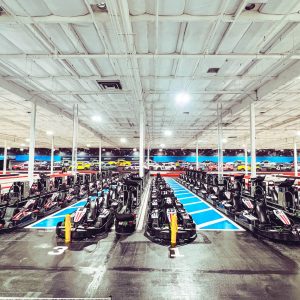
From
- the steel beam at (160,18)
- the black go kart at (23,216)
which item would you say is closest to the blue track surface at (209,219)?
the black go kart at (23,216)

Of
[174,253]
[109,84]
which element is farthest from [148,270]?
[109,84]

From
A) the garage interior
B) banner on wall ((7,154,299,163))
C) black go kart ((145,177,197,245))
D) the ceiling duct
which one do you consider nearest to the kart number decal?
the garage interior

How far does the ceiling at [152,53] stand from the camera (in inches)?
160

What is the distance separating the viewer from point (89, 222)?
17.3ft

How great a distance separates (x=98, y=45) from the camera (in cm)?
534

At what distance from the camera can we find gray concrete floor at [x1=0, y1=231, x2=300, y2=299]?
278 centimetres

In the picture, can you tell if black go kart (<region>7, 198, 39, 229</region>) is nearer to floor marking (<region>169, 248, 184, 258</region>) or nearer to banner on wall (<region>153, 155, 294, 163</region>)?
floor marking (<region>169, 248, 184, 258</region>)

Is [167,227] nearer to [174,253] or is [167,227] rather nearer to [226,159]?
[174,253]

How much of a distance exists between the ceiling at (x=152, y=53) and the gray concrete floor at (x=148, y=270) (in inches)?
154

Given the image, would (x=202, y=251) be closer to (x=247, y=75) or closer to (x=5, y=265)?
(x=5, y=265)

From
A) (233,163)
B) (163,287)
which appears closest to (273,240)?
(163,287)

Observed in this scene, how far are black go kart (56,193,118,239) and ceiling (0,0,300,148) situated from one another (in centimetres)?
365

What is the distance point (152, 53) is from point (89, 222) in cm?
430

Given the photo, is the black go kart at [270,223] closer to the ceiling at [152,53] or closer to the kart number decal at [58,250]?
the ceiling at [152,53]
